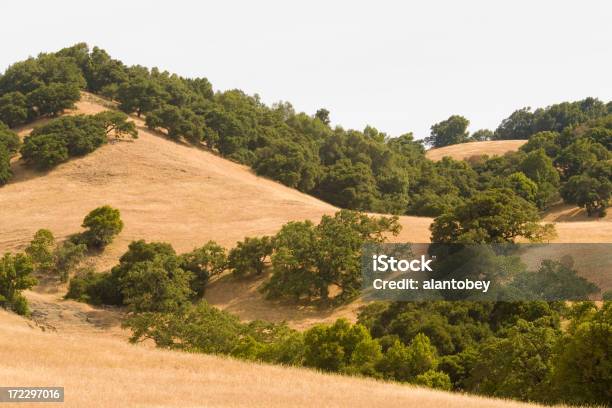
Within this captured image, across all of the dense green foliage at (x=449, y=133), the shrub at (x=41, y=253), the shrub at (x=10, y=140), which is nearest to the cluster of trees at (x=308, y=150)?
the shrub at (x=10, y=140)

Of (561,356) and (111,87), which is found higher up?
(111,87)

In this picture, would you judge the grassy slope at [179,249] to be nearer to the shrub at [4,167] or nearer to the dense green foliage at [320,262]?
the shrub at [4,167]

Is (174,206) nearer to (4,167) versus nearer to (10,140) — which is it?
(4,167)

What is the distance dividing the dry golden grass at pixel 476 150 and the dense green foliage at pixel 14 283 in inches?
3545

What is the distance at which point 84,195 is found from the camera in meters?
73.0

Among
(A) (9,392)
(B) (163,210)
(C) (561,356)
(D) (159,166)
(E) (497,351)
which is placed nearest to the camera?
(A) (9,392)

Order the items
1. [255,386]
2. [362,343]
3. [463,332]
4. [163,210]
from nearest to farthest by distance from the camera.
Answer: [255,386] < [362,343] < [463,332] < [163,210]

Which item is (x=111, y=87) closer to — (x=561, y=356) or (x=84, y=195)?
(x=84, y=195)

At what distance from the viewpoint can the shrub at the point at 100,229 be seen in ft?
194

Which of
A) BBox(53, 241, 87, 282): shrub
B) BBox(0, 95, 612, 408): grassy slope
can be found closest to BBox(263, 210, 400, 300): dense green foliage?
BBox(0, 95, 612, 408): grassy slope

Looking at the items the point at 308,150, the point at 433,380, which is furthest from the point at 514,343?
the point at 308,150

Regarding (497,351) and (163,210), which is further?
(163,210)

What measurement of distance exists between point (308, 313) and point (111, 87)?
2546 inches

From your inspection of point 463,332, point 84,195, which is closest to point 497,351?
point 463,332
